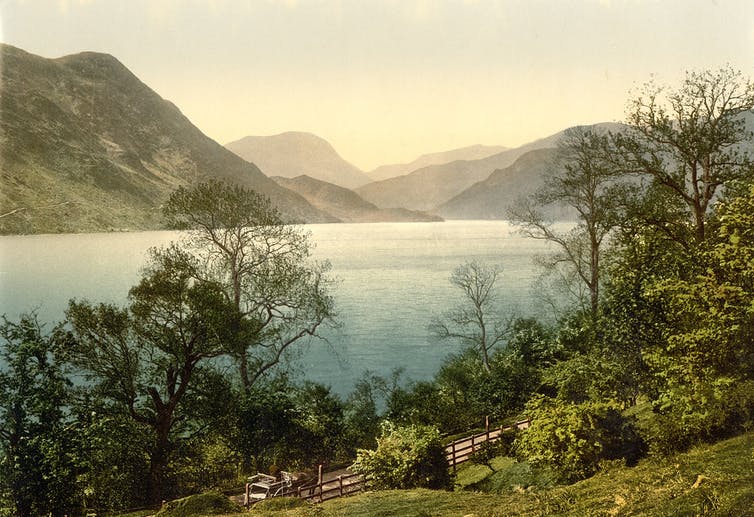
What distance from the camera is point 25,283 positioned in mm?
96688

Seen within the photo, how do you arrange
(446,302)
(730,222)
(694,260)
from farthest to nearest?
(446,302) → (694,260) → (730,222)

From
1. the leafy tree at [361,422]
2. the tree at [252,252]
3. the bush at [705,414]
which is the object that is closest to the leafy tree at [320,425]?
the leafy tree at [361,422]

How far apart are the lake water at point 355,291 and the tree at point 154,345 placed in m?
9.16

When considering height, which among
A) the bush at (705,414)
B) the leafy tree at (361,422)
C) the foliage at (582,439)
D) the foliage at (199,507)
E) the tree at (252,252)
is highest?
the tree at (252,252)

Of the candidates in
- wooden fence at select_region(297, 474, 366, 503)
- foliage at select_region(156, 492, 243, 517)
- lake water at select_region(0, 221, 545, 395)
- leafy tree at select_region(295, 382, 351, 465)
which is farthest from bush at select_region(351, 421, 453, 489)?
lake water at select_region(0, 221, 545, 395)

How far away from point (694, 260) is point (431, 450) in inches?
437

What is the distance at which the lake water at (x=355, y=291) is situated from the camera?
2520 inches

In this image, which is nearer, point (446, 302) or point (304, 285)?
point (304, 285)

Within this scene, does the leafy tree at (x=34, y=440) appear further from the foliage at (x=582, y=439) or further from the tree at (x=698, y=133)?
the tree at (x=698, y=133)

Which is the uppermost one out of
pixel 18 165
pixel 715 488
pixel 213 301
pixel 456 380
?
pixel 18 165

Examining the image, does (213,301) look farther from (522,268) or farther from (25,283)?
(522,268)

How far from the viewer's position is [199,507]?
16.4 metres

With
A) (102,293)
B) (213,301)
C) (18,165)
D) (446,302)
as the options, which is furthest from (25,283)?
(18,165)

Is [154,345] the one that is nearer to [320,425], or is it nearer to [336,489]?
[320,425]
